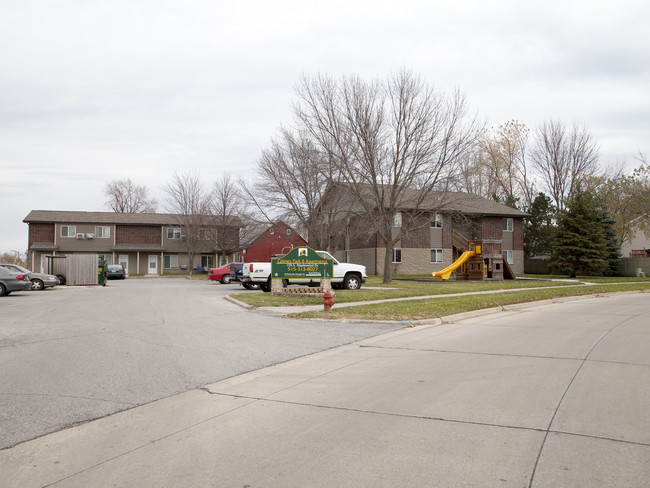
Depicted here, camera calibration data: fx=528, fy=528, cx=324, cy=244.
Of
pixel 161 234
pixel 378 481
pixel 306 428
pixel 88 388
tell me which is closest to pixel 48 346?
pixel 88 388

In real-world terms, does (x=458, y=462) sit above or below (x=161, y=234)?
below

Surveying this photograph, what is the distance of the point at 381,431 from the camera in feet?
16.4

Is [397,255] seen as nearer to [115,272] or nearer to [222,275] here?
[222,275]

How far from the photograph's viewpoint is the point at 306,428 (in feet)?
16.9

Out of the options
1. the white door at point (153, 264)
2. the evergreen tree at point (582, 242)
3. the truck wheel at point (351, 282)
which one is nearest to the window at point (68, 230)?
the white door at point (153, 264)

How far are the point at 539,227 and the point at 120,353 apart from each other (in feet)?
168

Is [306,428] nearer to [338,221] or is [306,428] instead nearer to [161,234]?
[338,221]

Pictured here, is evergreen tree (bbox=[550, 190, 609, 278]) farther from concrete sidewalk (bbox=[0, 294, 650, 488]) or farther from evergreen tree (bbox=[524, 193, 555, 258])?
concrete sidewalk (bbox=[0, 294, 650, 488])

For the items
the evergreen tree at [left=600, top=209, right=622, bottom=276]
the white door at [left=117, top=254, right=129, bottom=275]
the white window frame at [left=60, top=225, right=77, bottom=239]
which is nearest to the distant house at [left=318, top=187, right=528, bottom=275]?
the evergreen tree at [left=600, top=209, right=622, bottom=276]

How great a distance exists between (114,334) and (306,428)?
7.59 metres

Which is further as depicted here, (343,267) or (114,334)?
(343,267)

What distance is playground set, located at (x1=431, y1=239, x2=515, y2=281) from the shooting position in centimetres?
3456

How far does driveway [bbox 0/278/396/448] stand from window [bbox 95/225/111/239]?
144 feet

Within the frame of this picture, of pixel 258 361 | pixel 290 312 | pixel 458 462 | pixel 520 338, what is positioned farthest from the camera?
pixel 290 312
